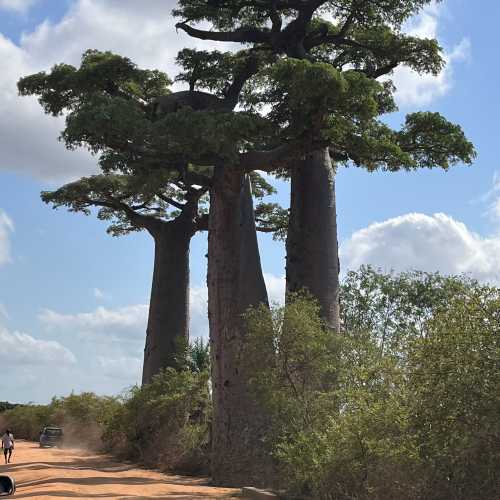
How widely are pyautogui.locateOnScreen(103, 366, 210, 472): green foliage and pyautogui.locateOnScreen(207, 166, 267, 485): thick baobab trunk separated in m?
2.16

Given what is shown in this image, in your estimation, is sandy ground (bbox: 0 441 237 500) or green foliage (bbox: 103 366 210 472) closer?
sandy ground (bbox: 0 441 237 500)

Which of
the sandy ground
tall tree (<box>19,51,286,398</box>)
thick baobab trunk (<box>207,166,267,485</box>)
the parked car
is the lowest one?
the sandy ground

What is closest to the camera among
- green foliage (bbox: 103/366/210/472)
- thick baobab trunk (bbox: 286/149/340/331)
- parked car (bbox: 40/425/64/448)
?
thick baobab trunk (bbox: 286/149/340/331)

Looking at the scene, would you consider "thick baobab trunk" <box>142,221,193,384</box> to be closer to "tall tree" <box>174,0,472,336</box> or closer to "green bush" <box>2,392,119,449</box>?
"green bush" <box>2,392,119,449</box>

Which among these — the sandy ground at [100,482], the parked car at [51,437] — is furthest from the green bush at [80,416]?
the sandy ground at [100,482]

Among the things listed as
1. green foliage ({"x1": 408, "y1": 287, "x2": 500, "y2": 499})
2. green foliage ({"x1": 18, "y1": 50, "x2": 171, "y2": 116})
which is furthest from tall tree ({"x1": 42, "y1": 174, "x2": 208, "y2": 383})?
green foliage ({"x1": 408, "y1": 287, "x2": 500, "y2": 499})

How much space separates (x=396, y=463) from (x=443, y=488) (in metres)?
0.65

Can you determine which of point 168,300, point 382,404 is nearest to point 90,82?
point 168,300

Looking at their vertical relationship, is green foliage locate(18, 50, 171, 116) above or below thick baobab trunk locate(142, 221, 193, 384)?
above

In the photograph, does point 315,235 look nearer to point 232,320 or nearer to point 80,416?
point 232,320

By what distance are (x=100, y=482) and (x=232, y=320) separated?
11.3 feet

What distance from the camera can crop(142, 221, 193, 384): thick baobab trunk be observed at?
65.4ft

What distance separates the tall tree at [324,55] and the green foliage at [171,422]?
3607 millimetres

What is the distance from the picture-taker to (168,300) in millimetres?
20359
